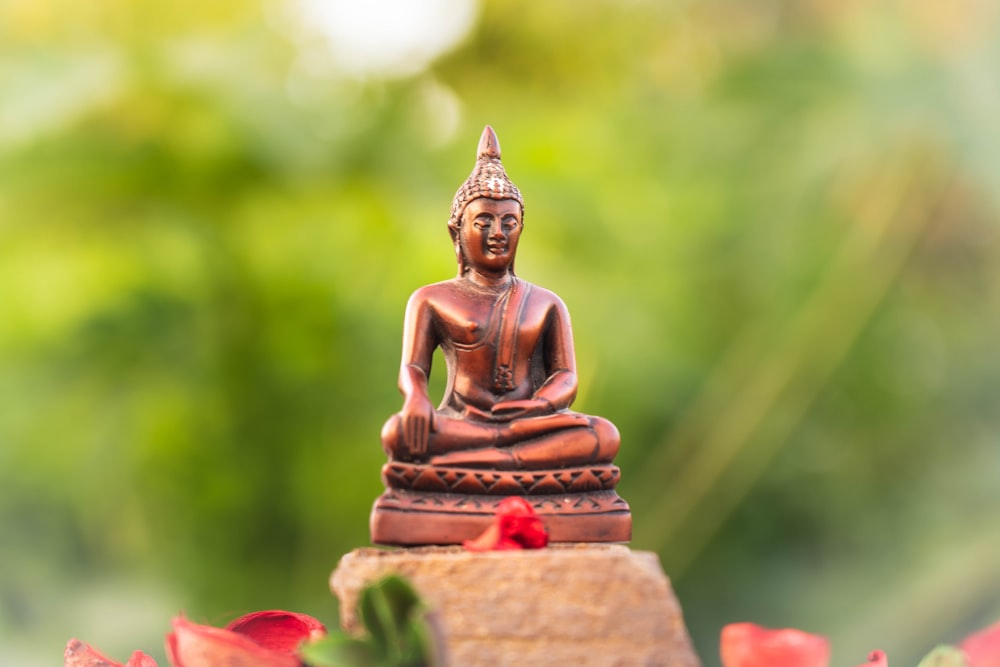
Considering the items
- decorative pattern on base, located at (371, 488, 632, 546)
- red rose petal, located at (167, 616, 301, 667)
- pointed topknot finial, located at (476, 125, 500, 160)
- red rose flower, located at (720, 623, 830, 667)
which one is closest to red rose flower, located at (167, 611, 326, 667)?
red rose petal, located at (167, 616, 301, 667)

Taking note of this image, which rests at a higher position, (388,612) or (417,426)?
(417,426)

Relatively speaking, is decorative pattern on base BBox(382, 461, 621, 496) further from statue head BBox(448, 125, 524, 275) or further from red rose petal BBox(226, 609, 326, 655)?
statue head BBox(448, 125, 524, 275)

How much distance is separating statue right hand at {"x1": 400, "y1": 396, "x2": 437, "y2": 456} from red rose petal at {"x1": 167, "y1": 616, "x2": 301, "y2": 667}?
55 centimetres

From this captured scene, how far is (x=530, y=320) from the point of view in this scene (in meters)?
2.21

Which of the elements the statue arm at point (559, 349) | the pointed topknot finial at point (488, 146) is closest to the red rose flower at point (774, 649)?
the statue arm at point (559, 349)

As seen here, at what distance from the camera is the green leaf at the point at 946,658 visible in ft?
4.75

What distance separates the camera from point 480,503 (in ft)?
6.36

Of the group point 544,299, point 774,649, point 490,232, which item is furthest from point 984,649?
point 490,232

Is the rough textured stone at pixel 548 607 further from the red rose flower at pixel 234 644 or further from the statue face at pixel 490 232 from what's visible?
the statue face at pixel 490 232

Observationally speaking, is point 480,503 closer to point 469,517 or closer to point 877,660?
point 469,517

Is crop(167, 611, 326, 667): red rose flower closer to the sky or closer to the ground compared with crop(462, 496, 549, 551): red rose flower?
closer to the ground

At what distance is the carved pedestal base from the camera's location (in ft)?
6.22

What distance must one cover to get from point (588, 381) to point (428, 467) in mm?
1776

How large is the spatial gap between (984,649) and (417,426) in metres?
0.96
